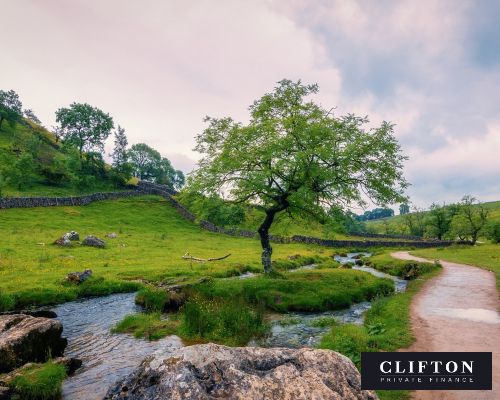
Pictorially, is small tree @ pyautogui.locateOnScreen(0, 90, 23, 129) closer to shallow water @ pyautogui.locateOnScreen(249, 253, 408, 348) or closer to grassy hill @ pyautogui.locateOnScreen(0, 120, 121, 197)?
grassy hill @ pyautogui.locateOnScreen(0, 120, 121, 197)

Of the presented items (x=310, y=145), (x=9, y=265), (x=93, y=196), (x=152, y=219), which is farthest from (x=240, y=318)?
(x=93, y=196)

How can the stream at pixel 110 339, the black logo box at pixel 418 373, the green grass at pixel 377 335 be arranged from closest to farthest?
the black logo box at pixel 418 373 → the stream at pixel 110 339 → the green grass at pixel 377 335

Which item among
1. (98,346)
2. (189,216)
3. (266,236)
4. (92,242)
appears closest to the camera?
(98,346)

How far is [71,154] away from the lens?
3733 inches

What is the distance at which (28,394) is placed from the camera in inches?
398

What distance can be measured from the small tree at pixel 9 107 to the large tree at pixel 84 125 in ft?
53.8

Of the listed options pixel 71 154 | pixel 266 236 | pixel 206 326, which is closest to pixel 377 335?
pixel 206 326

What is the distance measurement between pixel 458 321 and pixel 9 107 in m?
147

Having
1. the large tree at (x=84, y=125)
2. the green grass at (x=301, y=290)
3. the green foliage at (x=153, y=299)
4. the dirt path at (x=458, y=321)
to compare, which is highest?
the large tree at (x=84, y=125)

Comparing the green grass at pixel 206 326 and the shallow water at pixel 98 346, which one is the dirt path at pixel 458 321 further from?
the shallow water at pixel 98 346

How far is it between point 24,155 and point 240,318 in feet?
271

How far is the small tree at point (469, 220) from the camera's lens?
89.1 meters

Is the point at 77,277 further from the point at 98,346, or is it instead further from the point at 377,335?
the point at 377,335

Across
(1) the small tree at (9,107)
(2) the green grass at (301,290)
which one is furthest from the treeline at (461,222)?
(1) the small tree at (9,107)
